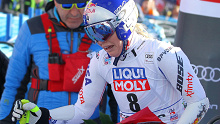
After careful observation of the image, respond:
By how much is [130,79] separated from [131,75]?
0.03m

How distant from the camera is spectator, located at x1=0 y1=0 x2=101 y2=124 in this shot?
3.74 metres

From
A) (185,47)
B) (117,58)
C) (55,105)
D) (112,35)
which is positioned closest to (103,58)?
(117,58)

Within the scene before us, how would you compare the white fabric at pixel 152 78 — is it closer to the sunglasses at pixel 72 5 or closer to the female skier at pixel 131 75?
the female skier at pixel 131 75

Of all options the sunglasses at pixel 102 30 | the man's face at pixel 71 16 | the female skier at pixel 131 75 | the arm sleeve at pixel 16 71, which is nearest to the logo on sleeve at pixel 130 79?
the female skier at pixel 131 75

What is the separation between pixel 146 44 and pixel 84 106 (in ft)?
2.41

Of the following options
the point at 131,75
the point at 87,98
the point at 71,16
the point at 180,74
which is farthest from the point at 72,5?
the point at 180,74

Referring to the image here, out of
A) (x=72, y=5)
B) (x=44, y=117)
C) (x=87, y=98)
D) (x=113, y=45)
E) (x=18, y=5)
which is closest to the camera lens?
(x=113, y=45)

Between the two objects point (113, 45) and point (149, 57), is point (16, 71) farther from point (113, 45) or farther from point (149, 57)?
point (149, 57)

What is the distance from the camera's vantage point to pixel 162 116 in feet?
9.57

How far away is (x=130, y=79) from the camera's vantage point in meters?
2.92

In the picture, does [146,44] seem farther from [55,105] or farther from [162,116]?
[55,105]

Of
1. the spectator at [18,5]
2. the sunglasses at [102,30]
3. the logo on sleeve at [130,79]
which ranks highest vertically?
the sunglasses at [102,30]

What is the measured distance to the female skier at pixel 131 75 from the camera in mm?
2697

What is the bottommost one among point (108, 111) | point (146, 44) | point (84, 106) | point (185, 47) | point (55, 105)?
point (108, 111)
